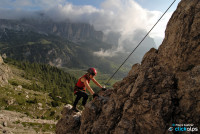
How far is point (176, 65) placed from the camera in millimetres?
8492

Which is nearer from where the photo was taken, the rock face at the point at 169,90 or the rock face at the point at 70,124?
the rock face at the point at 169,90

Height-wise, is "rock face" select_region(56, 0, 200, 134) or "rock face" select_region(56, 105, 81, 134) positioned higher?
"rock face" select_region(56, 0, 200, 134)

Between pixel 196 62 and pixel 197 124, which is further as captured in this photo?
pixel 196 62

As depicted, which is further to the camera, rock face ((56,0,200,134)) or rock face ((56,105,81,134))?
rock face ((56,105,81,134))

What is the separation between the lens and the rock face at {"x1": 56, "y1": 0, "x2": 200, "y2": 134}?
284 inches

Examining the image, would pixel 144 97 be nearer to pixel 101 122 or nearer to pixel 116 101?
pixel 116 101

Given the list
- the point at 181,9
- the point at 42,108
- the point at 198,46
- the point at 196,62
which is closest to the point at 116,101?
the point at 196,62

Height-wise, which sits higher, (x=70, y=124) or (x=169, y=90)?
(x=169, y=90)

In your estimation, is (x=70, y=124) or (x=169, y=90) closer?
(x=169, y=90)

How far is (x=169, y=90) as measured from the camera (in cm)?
811

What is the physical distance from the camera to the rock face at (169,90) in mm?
7219

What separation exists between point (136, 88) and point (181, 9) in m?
7.27

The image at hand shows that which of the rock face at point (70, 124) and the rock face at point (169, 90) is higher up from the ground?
the rock face at point (169, 90)

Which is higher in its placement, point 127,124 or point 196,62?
point 196,62
